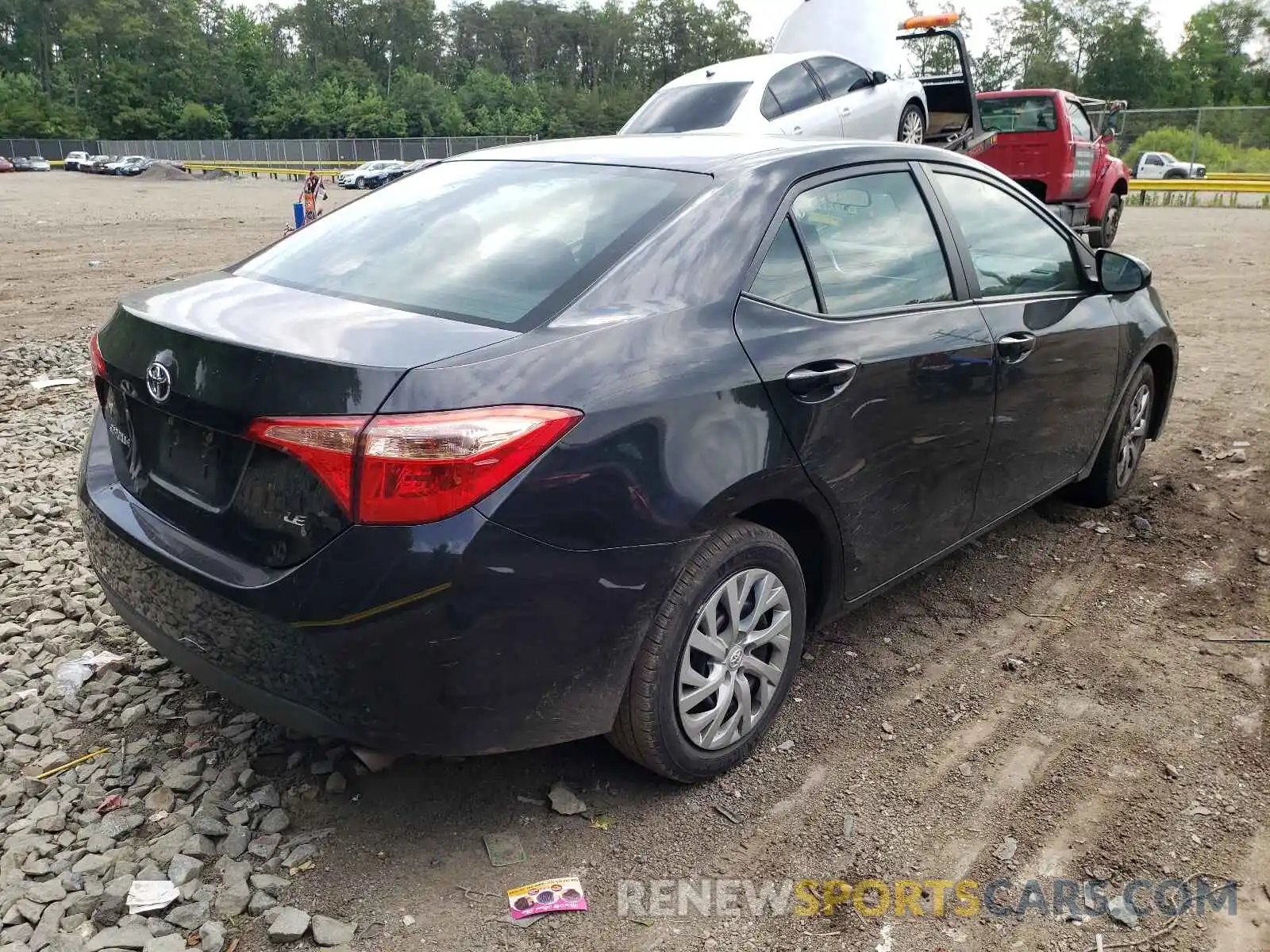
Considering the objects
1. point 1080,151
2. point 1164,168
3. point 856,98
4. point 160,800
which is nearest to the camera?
point 160,800

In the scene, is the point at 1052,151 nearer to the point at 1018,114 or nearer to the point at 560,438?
the point at 1018,114

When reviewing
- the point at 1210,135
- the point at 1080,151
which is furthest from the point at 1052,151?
the point at 1210,135

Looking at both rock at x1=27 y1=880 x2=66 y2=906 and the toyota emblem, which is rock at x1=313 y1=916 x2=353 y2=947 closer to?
rock at x1=27 y1=880 x2=66 y2=906

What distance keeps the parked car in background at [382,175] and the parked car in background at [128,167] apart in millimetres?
17532

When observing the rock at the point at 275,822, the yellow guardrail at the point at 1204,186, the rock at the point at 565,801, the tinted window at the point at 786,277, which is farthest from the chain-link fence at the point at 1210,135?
the rock at the point at 275,822

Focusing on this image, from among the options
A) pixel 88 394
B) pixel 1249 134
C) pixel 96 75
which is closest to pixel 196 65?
pixel 96 75

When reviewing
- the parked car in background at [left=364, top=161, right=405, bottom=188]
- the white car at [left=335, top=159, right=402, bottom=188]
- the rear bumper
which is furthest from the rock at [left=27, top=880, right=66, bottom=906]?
the white car at [left=335, top=159, right=402, bottom=188]

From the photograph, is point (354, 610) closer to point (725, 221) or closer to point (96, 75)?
point (725, 221)

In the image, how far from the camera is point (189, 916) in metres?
2.37

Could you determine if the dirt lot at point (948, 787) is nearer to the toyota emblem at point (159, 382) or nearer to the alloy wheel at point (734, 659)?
the alloy wheel at point (734, 659)

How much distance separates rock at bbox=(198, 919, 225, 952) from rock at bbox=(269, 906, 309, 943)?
4.1 inches

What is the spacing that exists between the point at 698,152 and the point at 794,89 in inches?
310

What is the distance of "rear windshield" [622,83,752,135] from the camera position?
32.3ft

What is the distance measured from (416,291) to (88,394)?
5020mm
